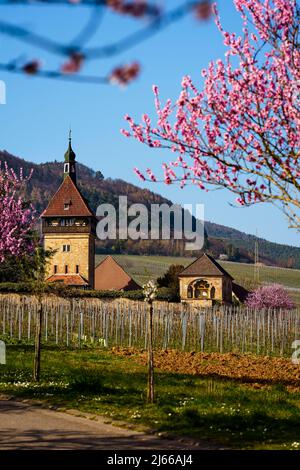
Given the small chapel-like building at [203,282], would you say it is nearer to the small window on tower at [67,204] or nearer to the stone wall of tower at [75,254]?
the stone wall of tower at [75,254]

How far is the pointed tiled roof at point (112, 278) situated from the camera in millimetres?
100500

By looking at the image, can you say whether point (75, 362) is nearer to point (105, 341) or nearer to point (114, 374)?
point (114, 374)

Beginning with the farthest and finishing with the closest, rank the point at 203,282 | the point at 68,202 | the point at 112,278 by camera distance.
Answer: the point at 112,278 → the point at 68,202 → the point at 203,282

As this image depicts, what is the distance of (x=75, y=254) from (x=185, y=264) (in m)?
69.4

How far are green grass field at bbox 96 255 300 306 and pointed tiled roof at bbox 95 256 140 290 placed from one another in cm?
3231

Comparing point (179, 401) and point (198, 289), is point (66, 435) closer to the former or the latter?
point (179, 401)

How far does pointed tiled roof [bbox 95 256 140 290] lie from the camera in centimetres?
10050

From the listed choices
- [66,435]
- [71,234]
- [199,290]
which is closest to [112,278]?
[71,234]

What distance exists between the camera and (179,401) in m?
15.5

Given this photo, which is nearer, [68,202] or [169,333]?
[169,333]

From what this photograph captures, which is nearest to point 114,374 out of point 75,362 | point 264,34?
point 75,362

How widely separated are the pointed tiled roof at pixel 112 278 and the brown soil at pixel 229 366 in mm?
67949

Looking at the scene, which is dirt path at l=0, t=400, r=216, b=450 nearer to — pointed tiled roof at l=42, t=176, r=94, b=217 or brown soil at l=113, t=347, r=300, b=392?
brown soil at l=113, t=347, r=300, b=392

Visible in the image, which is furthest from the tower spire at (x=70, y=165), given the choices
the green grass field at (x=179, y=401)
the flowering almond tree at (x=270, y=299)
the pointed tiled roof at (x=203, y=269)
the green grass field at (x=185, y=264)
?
the green grass field at (x=179, y=401)
